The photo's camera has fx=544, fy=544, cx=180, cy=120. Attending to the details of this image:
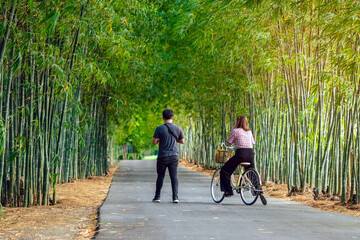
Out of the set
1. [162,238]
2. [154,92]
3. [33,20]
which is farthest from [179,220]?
[154,92]

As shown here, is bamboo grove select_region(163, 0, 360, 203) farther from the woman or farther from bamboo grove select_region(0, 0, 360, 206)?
the woman

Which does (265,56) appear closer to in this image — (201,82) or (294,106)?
(294,106)

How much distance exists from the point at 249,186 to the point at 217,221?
7.24ft

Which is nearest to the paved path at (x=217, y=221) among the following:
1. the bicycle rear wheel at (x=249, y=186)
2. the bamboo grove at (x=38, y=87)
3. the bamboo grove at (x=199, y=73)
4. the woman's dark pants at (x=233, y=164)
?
the bicycle rear wheel at (x=249, y=186)

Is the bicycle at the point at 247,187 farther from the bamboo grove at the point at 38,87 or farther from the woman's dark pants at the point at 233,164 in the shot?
the bamboo grove at the point at 38,87

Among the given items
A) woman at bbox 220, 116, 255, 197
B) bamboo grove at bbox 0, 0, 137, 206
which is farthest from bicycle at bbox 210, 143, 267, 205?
bamboo grove at bbox 0, 0, 137, 206

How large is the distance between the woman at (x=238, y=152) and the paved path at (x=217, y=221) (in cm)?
39

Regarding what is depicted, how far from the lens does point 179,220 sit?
280 inches

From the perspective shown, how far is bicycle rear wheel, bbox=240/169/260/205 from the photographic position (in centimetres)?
905

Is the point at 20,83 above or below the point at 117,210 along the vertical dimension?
above

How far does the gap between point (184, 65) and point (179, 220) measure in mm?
14104

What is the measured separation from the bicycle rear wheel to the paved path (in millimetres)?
145

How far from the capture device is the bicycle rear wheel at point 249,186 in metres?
9.05

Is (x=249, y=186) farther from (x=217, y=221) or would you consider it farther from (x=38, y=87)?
(x=38, y=87)
